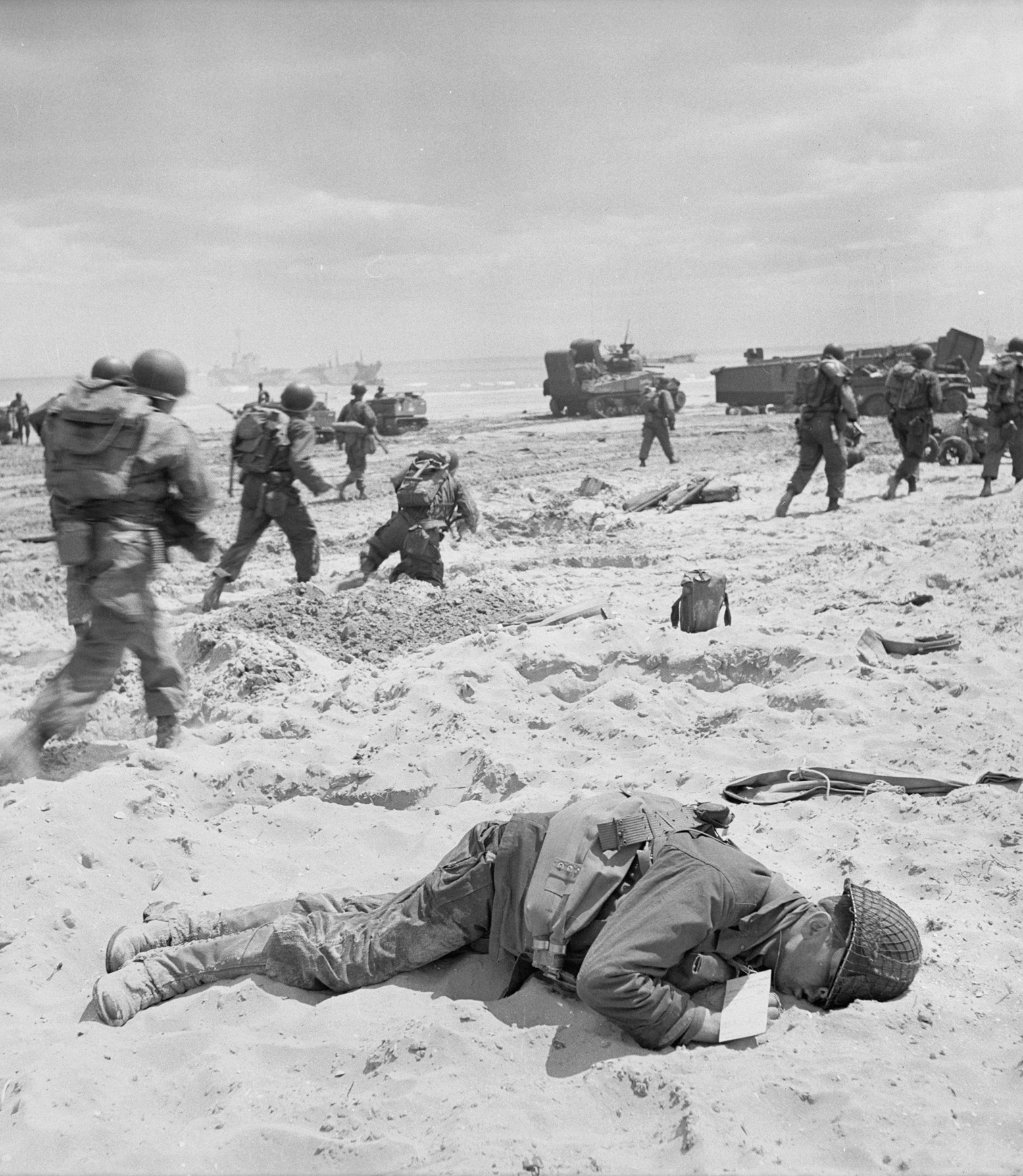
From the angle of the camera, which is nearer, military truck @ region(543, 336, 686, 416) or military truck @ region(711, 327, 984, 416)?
military truck @ region(711, 327, 984, 416)

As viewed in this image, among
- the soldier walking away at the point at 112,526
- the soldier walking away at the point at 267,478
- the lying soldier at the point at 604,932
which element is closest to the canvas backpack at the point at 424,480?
the soldier walking away at the point at 267,478

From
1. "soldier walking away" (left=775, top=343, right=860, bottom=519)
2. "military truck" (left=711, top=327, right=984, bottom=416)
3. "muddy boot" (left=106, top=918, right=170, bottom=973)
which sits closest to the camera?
"muddy boot" (left=106, top=918, right=170, bottom=973)

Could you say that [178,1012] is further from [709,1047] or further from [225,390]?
[225,390]

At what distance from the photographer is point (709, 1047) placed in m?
2.85

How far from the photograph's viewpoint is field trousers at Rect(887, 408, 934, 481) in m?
11.8

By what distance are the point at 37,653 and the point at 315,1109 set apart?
17.0ft

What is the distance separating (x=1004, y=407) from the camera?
37.2ft

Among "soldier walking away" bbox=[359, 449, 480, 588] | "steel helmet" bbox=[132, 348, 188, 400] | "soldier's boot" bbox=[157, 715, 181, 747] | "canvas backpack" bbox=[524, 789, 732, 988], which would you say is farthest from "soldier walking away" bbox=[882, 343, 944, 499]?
"canvas backpack" bbox=[524, 789, 732, 988]

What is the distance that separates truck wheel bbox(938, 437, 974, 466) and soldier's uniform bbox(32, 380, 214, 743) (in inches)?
476

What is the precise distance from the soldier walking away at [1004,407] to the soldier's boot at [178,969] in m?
10.2

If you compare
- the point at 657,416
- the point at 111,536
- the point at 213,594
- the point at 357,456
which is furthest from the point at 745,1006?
the point at 657,416

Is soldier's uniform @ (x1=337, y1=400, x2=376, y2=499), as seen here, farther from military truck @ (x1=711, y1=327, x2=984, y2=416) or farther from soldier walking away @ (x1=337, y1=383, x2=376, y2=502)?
military truck @ (x1=711, y1=327, x2=984, y2=416)

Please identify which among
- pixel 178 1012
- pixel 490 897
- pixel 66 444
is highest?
pixel 66 444

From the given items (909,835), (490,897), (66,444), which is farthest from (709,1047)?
(66,444)
